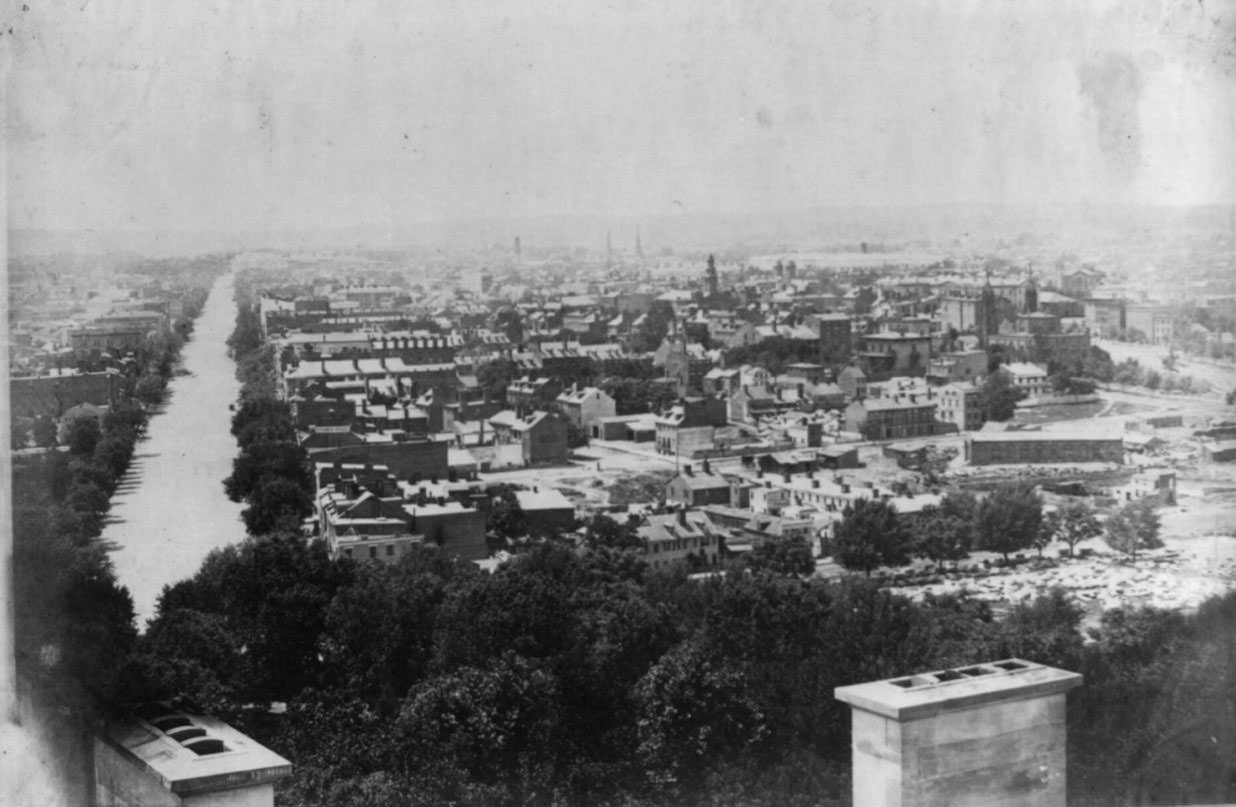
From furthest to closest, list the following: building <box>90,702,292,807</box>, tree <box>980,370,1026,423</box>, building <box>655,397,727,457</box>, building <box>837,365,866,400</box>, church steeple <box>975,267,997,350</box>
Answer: tree <box>980,370,1026,423</box> → building <box>837,365,866,400</box> → church steeple <box>975,267,997,350</box> → building <box>655,397,727,457</box> → building <box>90,702,292,807</box>

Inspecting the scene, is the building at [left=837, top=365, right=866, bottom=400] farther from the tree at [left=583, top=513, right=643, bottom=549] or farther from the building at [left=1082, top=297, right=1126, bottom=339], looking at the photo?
the tree at [left=583, top=513, right=643, bottom=549]

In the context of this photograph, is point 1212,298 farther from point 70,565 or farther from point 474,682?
point 70,565

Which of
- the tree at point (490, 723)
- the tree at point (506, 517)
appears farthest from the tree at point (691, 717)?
the tree at point (506, 517)

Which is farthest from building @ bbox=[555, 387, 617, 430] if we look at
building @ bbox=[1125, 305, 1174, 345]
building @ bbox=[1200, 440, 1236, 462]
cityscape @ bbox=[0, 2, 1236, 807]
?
building @ bbox=[1200, 440, 1236, 462]

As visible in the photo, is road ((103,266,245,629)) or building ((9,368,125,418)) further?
road ((103,266,245,629))

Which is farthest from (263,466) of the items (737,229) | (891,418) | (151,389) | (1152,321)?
(1152,321)

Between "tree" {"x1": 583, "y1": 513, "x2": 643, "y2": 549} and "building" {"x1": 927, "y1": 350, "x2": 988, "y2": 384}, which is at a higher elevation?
"building" {"x1": 927, "y1": 350, "x2": 988, "y2": 384}
